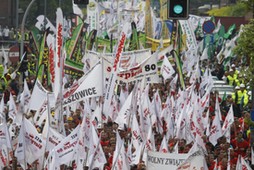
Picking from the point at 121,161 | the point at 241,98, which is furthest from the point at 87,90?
the point at 241,98

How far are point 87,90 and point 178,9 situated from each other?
2084mm

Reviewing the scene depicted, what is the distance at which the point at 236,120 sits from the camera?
916 inches

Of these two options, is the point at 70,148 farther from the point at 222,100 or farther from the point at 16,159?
the point at 222,100

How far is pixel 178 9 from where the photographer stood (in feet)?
65.2

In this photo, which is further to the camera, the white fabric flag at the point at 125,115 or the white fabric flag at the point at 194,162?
the white fabric flag at the point at 125,115

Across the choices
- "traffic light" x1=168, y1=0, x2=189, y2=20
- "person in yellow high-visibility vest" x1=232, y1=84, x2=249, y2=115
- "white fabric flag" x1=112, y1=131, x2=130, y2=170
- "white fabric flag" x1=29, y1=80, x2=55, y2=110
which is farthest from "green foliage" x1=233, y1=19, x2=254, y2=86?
"person in yellow high-visibility vest" x1=232, y1=84, x2=249, y2=115

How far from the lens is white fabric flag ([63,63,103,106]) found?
19.2 meters

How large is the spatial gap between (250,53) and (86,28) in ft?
95.5

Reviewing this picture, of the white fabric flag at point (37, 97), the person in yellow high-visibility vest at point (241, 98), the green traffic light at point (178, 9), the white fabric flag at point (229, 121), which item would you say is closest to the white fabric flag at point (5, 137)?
the white fabric flag at point (37, 97)

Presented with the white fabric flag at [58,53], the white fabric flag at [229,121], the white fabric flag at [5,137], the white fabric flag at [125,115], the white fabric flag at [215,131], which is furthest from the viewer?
the white fabric flag at [125,115]

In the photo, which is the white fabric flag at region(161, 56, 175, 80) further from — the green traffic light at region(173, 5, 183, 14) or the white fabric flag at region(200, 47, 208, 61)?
the white fabric flag at region(200, 47, 208, 61)

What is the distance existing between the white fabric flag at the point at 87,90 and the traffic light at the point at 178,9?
163 cm

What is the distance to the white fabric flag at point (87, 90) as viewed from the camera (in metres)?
19.2

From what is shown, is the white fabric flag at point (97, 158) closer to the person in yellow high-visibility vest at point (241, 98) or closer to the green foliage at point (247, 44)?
the green foliage at point (247, 44)
